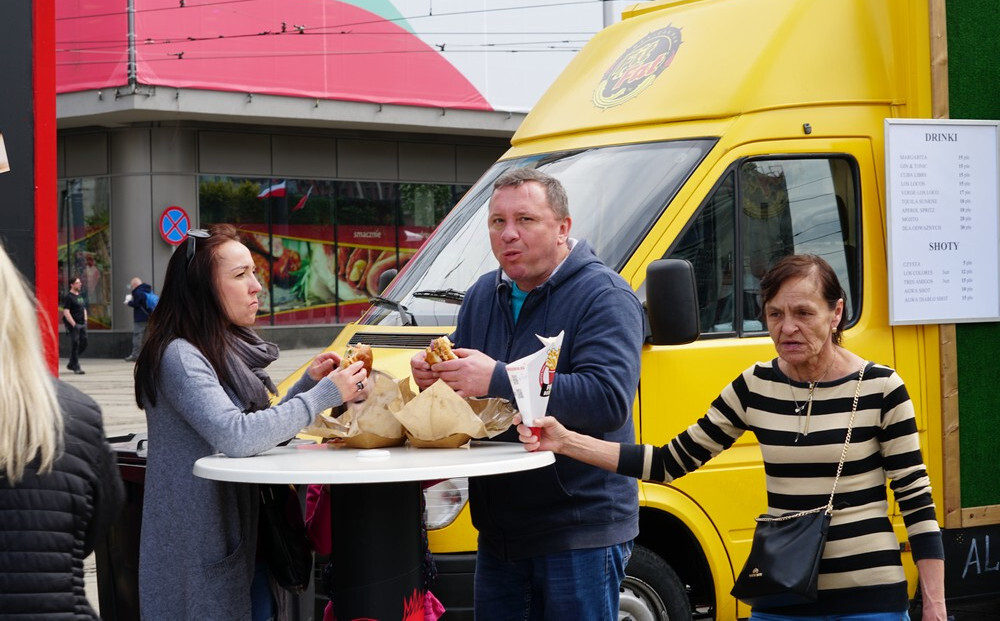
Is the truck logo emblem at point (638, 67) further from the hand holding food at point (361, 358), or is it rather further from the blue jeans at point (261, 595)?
the blue jeans at point (261, 595)

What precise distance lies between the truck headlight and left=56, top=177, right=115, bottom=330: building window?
72.2ft

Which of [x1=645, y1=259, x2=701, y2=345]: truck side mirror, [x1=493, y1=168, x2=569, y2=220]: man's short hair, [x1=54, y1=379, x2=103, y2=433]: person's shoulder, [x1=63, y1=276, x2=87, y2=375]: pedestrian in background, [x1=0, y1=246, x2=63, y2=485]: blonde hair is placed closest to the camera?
[x1=0, y1=246, x2=63, y2=485]: blonde hair

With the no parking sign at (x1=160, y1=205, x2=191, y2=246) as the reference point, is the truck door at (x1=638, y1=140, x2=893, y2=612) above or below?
below

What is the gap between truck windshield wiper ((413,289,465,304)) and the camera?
5336 mm

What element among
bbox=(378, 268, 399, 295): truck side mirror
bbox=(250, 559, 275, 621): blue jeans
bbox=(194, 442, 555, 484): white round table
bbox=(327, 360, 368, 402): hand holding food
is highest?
bbox=(378, 268, 399, 295): truck side mirror

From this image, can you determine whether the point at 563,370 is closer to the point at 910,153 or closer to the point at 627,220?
the point at 627,220

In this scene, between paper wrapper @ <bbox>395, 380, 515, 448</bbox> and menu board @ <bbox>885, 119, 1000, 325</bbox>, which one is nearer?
paper wrapper @ <bbox>395, 380, 515, 448</bbox>

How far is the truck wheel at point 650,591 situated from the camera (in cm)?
482

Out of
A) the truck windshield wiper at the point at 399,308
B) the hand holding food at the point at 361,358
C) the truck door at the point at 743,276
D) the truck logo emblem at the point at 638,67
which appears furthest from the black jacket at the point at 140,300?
the hand holding food at the point at 361,358

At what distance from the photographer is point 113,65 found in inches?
891

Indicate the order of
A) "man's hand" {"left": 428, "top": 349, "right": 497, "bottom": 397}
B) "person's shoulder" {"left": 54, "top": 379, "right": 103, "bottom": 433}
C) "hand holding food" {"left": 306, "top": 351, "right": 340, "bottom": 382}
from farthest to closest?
"hand holding food" {"left": 306, "top": 351, "right": 340, "bottom": 382} → "man's hand" {"left": 428, "top": 349, "right": 497, "bottom": 397} → "person's shoulder" {"left": 54, "top": 379, "right": 103, "bottom": 433}

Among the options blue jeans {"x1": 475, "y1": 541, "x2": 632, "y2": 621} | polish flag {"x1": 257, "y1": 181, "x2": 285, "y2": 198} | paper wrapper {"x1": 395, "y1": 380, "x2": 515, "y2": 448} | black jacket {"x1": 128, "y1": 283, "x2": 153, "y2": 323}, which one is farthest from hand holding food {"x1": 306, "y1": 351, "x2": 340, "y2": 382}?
polish flag {"x1": 257, "y1": 181, "x2": 285, "y2": 198}

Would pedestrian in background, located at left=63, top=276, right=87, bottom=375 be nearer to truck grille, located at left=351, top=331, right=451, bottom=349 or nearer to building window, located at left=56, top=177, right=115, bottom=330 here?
building window, located at left=56, top=177, right=115, bottom=330

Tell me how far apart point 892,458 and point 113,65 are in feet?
70.5
